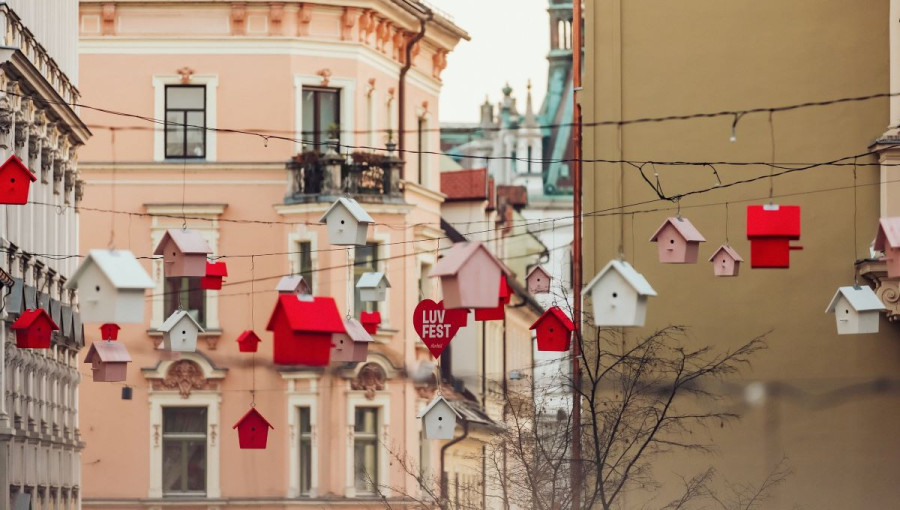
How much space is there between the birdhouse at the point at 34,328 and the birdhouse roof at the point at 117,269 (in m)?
10.6

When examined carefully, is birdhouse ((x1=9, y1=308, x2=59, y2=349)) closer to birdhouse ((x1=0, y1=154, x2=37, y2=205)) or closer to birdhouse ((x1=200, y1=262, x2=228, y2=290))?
birdhouse ((x1=200, y1=262, x2=228, y2=290))

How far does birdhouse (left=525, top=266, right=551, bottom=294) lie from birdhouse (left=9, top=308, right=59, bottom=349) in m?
6.33

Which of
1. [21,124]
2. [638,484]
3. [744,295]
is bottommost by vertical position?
[638,484]

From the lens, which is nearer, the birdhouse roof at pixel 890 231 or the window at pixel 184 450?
the birdhouse roof at pixel 890 231

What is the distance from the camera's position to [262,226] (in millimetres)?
50594

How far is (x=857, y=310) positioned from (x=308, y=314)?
6.70m

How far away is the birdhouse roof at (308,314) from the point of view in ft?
79.0

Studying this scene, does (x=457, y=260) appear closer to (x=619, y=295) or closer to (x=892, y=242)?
(x=619, y=295)

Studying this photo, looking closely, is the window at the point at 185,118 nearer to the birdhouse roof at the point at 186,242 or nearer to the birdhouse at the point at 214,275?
the birdhouse at the point at 214,275

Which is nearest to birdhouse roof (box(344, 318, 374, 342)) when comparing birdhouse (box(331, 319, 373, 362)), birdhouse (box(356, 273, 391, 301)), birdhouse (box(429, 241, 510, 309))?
birdhouse (box(331, 319, 373, 362))

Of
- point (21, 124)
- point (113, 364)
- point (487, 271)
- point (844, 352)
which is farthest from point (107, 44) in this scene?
point (487, 271)

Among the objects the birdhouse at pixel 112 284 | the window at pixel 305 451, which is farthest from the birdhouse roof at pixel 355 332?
the window at pixel 305 451

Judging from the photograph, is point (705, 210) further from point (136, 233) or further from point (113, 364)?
point (136, 233)

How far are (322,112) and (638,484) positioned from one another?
19.2m
